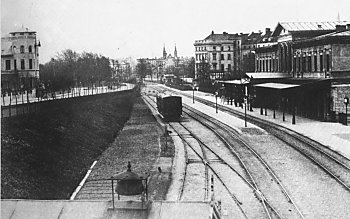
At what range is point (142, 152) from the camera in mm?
27484

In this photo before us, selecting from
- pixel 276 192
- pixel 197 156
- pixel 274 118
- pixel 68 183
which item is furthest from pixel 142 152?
pixel 274 118

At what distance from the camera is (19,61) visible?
42.9 metres

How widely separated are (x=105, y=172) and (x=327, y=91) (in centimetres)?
2173

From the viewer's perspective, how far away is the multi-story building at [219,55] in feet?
286

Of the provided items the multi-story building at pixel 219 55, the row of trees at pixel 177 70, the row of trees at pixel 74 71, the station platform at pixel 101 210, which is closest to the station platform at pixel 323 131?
the station platform at pixel 101 210

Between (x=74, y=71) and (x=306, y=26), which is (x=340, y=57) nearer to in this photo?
(x=306, y=26)

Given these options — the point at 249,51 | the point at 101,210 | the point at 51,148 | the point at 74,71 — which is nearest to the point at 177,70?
the point at 249,51

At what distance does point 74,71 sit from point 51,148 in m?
53.9

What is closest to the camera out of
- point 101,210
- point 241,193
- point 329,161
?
point 101,210

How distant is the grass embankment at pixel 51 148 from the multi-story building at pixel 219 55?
49.9m

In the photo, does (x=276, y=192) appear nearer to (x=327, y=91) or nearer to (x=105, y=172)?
(x=105, y=172)

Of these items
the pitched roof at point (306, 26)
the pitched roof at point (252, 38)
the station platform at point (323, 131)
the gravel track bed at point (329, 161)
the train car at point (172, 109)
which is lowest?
the gravel track bed at point (329, 161)

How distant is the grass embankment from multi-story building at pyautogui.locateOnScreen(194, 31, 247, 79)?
4993 centimetres

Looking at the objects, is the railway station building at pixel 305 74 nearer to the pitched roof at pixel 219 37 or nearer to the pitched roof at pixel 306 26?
the pitched roof at pixel 306 26
